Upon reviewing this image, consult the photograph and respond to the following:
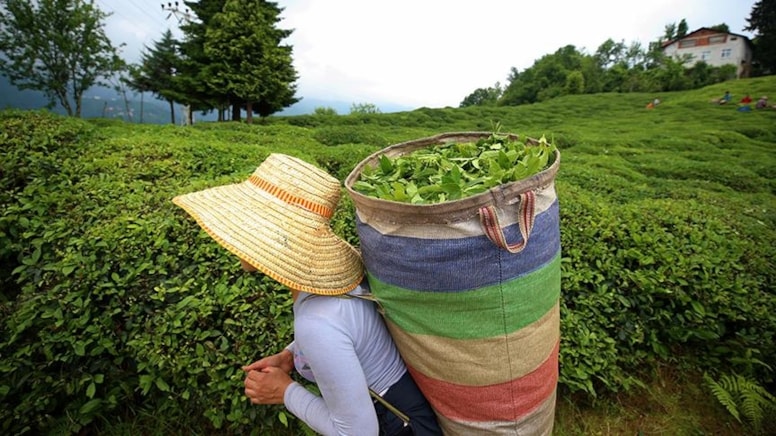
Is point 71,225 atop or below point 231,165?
below

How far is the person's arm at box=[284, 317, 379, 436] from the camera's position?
3.84 feet

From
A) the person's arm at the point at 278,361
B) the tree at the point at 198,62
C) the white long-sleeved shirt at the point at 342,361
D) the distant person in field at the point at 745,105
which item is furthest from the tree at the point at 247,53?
the distant person in field at the point at 745,105

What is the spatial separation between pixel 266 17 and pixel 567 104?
21.2m

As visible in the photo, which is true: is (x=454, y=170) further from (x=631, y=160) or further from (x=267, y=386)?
(x=631, y=160)

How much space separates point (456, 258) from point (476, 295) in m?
0.14

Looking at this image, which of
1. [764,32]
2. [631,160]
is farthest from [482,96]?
[631,160]

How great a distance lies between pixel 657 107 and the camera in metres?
25.6

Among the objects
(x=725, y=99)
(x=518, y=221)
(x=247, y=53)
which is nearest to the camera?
(x=518, y=221)

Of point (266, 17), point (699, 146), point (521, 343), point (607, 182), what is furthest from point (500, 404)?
point (266, 17)

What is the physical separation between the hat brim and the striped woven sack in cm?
12

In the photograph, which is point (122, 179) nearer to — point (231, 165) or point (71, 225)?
point (71, 225)

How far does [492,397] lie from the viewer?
1.31m

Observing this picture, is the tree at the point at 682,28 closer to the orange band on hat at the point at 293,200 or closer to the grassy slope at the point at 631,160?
the grassy slope at the point at 631,160

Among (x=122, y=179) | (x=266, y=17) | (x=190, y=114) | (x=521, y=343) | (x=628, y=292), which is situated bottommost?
(x=628, y=292)
